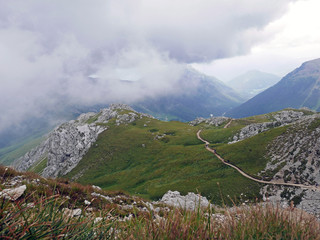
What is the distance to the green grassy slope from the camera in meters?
69.8

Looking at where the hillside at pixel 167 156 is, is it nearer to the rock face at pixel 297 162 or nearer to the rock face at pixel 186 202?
the rock face at pixel 297 162

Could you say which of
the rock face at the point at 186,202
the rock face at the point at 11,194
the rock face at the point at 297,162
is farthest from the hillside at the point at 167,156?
the rock face at the point at 11,194

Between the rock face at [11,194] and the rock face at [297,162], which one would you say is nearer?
the rock face at [11,194]

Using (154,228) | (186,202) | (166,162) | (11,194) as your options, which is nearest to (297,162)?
(166,162)

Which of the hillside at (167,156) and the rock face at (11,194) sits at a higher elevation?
the rock face at (11,194)

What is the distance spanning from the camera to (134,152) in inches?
5002

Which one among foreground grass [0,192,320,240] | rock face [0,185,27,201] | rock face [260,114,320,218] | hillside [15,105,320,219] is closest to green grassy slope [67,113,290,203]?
hillside [15,105,320,219]

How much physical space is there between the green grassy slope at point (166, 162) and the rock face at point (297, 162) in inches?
198

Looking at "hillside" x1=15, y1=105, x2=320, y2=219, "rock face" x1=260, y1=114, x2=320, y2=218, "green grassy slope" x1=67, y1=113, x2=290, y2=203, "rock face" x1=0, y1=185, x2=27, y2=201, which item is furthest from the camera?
"green grassy slope" x1=67, y1=113, x2=290, y2=203

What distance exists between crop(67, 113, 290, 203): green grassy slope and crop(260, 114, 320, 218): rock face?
16.5 ft

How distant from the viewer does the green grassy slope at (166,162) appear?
229 ft

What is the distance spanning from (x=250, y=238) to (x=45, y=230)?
340cm

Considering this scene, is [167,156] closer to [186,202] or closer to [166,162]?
[166,162]

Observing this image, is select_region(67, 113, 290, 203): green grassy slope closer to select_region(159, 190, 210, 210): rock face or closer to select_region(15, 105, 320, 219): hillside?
select_region(15, 105, 320, 219): hillside
